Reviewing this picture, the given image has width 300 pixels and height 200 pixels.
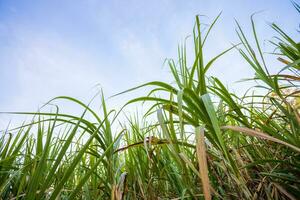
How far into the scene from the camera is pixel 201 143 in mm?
484

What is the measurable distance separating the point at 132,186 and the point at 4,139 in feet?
2.40

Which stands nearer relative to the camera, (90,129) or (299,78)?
(299,78)

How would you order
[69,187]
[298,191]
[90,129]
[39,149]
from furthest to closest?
[69,187] < [39,149] < [90,129] < [298,191]

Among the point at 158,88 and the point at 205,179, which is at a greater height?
the point at 158,88

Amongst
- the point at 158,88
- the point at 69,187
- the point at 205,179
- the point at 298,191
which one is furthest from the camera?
the point at 69,187

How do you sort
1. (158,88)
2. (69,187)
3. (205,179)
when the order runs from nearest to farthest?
1. (205,179)
2. (158,88)
3. (69,187)

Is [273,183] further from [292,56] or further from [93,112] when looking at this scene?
[93,112]

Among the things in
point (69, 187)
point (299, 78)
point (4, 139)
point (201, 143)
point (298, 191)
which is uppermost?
point (4, 139)

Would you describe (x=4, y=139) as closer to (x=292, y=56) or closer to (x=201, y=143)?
(x=201, y=143)

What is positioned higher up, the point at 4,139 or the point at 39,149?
the point at 4,139

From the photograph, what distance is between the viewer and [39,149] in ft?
3.61

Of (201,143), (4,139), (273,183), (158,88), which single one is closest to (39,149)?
(4,139)

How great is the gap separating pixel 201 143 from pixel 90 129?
0.62m

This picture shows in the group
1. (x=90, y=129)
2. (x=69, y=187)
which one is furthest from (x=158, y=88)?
(x=69, y=187)
